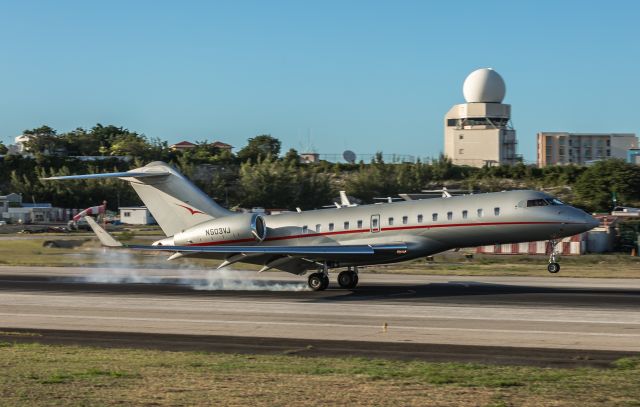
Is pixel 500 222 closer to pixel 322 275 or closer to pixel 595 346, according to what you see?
pixel 322 275

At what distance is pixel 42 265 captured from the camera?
45594 millimetres

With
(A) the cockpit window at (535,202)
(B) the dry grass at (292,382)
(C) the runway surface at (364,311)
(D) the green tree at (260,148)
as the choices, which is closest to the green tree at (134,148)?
(D) the green tree at (260,148)

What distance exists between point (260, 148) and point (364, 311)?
385 feet

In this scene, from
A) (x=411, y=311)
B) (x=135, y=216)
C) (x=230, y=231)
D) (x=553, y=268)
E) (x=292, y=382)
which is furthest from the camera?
(x=135, y=216)

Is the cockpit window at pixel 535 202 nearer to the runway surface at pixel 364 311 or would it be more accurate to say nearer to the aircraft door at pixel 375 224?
the runway surface at pixel 364 311

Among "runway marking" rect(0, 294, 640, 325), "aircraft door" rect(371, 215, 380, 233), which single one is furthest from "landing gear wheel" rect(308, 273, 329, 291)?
"runway marking" rect(0, 294, 640, 325)

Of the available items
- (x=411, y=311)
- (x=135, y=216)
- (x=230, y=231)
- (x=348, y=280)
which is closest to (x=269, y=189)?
(x=135, y=216)

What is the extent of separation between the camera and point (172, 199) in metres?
33.5

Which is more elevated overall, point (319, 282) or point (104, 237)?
point (104, 237)

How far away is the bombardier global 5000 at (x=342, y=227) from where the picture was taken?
30219mm

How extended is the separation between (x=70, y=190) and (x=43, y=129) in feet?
179

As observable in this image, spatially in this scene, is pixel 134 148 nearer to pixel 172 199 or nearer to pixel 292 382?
pixel 172 199

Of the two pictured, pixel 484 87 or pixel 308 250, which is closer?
pixel 308 250

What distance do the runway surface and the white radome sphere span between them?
289 ft
